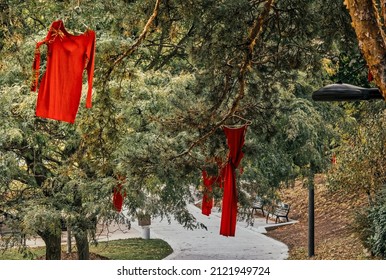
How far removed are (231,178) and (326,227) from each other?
11473 mm

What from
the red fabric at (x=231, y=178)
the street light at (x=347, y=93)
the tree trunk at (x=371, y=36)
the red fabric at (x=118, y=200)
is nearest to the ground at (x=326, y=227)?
the red fabric at (x=231, y=178)

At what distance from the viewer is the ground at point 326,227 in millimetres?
17567

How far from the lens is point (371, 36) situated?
21.7 ft

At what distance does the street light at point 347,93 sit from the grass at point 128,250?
1204cm

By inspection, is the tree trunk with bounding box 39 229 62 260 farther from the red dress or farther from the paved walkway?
the red dress

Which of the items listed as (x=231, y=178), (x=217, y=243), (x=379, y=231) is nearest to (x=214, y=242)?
(x=217, y=243)

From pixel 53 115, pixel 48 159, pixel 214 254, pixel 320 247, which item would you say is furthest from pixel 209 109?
pixel 320 247

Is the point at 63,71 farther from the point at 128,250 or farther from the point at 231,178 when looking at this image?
the point at 128,250

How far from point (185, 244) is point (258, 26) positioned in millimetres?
11812

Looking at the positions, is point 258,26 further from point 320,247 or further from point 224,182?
point 320,247

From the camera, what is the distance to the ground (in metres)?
17.6

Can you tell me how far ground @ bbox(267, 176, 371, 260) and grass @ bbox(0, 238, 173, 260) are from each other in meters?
3.22

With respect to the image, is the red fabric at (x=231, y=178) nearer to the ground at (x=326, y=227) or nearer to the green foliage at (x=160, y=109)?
the green foliage at (x=160, y=109)

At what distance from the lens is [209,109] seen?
11500mm
